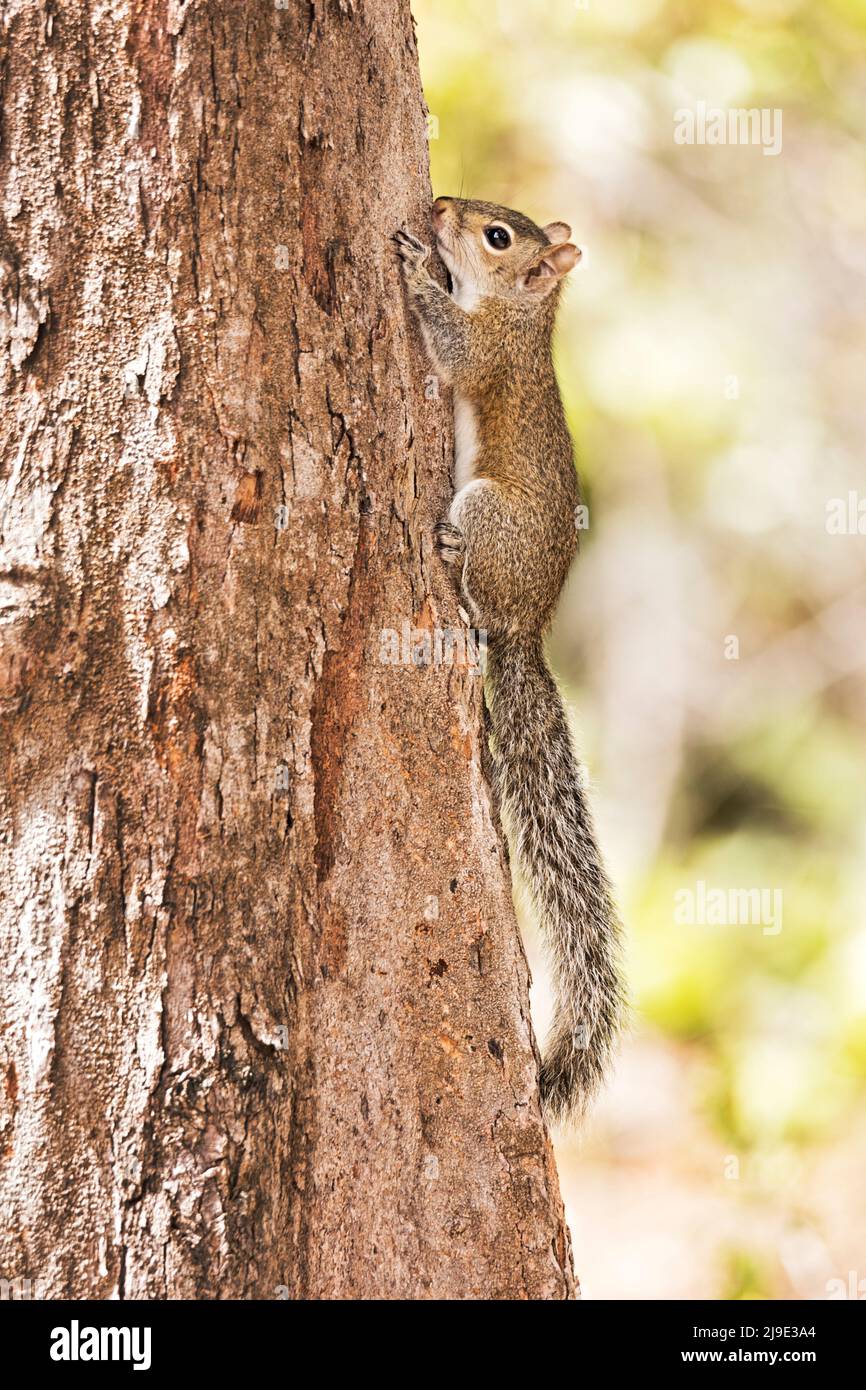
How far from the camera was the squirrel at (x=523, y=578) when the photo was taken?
2.17 meters

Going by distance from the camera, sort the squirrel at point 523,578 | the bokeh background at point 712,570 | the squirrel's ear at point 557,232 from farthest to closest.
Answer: the bokeh background at point 712,570
the squirrel's ear at point 557,232
the squirrel at point 523,578

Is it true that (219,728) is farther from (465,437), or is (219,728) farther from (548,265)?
(548,265)

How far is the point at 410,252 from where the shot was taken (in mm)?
2012

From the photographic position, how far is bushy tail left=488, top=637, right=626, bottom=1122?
7.27 ft

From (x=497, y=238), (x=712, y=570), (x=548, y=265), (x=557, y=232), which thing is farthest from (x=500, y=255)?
(x=712, y=570)

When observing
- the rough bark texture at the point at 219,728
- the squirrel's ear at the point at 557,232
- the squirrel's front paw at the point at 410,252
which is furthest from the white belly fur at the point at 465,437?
the squirrel's ear at the point at 557,232

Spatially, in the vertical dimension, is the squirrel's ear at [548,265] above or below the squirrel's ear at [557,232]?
below

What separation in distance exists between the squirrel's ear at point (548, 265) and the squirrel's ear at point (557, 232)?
0.19 metres

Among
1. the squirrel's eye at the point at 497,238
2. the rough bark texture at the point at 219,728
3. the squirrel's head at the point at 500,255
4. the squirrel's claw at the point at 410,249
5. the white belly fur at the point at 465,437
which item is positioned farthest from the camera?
the squirrel's eye at the point at 497,238

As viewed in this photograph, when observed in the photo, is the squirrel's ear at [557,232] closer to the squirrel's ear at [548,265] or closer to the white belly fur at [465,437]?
the squirrel's ear at [548,265]

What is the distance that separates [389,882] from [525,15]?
14.5ft

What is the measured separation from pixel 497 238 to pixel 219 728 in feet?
5.59

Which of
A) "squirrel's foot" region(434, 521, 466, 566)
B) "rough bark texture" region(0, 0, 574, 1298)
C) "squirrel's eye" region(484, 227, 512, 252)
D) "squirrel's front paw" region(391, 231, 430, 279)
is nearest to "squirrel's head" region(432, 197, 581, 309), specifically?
"squirrel's eye" region(484, 227, 512, 252)

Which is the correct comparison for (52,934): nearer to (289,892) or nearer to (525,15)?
(289,892)
